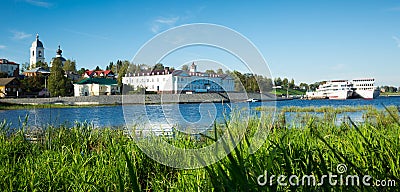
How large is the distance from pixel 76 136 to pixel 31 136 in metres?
0.81

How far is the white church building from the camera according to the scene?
8.34 feet

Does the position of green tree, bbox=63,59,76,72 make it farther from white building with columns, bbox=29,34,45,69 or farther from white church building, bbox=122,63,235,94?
white church building, bbox=122,63,235,94

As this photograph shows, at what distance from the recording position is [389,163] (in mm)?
1831

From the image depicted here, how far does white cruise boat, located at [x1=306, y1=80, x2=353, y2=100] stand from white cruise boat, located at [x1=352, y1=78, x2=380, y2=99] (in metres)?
1.36

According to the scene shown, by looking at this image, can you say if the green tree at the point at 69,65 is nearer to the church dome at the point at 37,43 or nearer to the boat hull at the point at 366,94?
the church dome at the point at 37,43

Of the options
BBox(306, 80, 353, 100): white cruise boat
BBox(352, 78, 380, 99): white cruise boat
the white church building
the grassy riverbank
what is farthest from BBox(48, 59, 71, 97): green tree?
BBox(352, 78, 380, 99): white cruise boat

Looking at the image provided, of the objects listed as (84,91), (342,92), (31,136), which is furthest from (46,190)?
(342,92)


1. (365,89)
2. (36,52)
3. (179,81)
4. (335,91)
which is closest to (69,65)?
(36,52)

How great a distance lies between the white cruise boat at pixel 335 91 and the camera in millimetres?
56688

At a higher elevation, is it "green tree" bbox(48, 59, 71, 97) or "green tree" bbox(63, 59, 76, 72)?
"green tree" bbox(63, 59, 76, 72)

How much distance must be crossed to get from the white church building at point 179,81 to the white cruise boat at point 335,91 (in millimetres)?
58516

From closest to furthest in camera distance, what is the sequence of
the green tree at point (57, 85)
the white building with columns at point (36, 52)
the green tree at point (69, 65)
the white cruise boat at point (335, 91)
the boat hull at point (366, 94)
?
the green tree at point (57, 85)
the boat hull at point (366, 94)
the white cruise boat at point (335, 91)
the green tree at point (69, 65)
the white building with columns at point (36, 52)

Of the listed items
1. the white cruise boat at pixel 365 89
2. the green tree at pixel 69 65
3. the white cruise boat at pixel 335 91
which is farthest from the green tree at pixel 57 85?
the white cruise boat at pixel 365 89

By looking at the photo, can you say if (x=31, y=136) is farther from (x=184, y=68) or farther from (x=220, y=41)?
(x=220, y=41)
